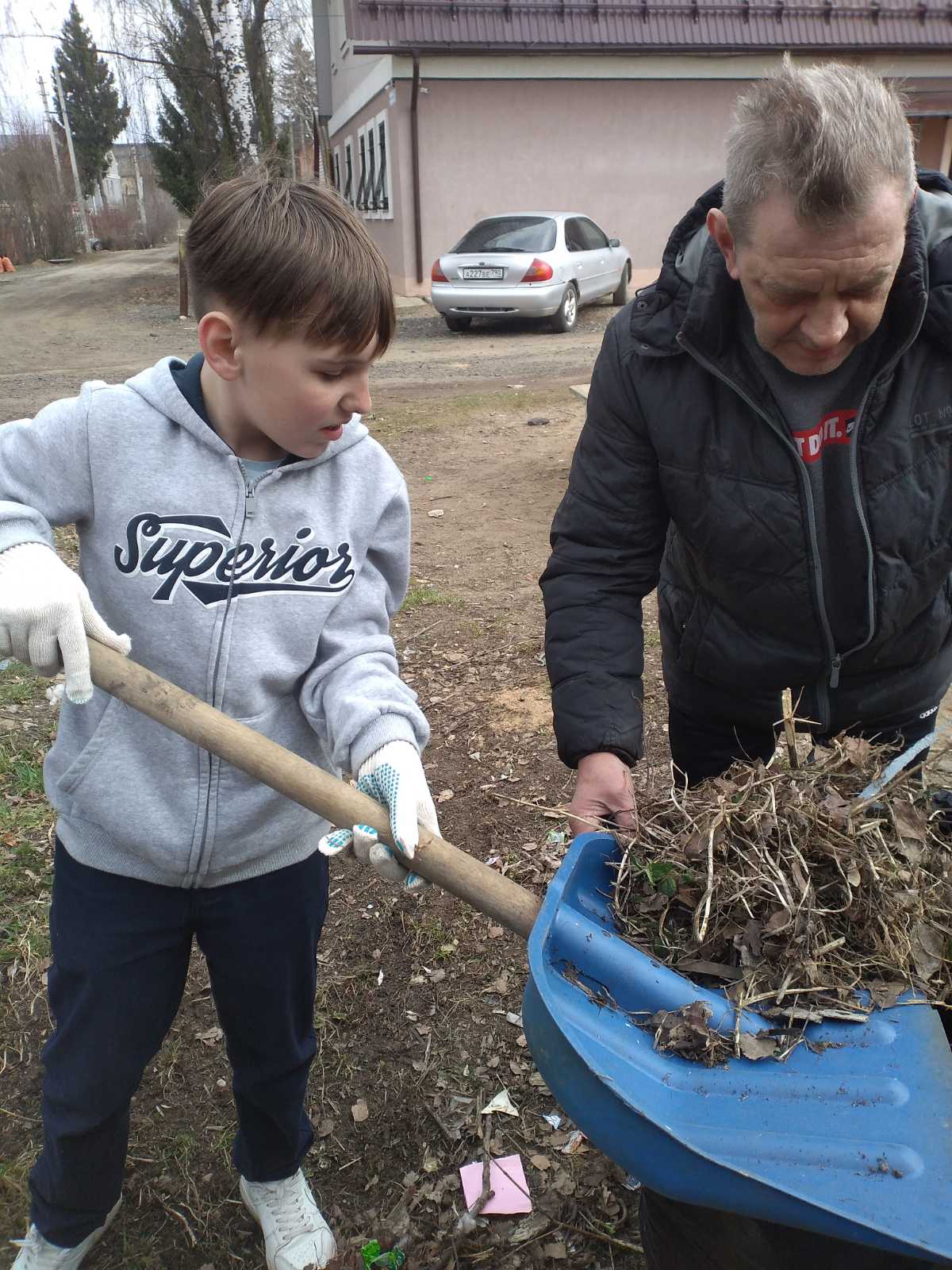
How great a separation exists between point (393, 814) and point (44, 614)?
0.59 metres

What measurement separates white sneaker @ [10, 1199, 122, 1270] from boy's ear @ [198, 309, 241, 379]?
1.51 meters

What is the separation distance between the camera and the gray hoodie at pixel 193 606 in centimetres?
161

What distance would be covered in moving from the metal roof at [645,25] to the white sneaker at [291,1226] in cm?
1558

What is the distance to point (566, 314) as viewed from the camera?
1314 centimetres

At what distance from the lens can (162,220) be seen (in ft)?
116

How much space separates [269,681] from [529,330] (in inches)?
488

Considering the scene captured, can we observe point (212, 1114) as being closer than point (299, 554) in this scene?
No

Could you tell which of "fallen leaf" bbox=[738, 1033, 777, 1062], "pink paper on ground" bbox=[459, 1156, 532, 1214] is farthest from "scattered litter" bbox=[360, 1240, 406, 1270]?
"fallen leaf" bbox=[738, 1033, 777, 1062]

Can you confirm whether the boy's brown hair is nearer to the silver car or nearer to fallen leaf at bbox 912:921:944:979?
fallen leaf at bbox 912:921:944:979

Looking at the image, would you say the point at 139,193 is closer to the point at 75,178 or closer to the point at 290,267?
the point at 75,178

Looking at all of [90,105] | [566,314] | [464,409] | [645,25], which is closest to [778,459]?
[464,409]

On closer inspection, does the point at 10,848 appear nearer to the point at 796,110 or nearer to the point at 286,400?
the point at 286,400

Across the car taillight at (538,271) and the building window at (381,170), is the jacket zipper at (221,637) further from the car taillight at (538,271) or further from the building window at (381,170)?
the building window at (381,170)

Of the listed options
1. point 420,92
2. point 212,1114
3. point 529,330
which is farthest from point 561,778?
point 420,92
